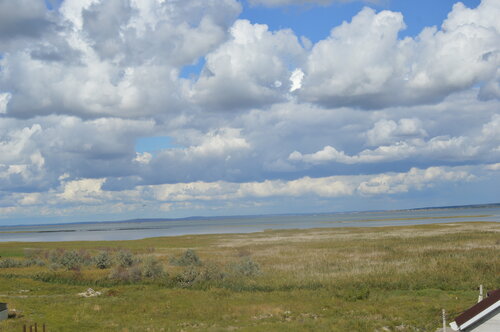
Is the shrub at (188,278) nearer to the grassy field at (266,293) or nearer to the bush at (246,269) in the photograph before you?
the grassy field at (266,293)

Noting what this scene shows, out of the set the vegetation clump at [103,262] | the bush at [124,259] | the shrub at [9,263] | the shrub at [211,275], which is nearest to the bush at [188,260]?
the bush at [124,259]

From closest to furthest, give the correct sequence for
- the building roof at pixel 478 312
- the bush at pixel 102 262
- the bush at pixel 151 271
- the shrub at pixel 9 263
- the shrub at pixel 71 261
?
1. the building roof at pixel 478 312
2. the bush at pixel 151 271
3. the shrub at pixel 71 261
4. the bush at pixel 102 262
5. the shrub at pixel 9 263

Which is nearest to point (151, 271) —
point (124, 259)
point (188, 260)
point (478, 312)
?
point (188, 260)

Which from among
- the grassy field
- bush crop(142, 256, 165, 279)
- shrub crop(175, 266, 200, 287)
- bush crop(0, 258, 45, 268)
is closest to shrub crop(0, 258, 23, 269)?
bush crop(0, 258, 45, 268)

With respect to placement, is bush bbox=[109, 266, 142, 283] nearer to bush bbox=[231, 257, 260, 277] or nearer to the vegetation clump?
bush bbox=[231, 257, 260, 277]

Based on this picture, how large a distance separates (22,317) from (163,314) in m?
8.34

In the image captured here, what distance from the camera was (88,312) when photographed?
30.7m

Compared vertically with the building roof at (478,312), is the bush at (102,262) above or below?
below

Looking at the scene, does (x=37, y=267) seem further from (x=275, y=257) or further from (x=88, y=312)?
(x=88, y=312)

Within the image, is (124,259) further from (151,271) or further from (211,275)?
(211,275)

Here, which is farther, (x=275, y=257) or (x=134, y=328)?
(x=275, y=257)

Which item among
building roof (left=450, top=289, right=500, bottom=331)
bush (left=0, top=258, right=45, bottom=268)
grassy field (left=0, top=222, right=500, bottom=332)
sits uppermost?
building roof (left=450, top=289, right=500, bottom=331)

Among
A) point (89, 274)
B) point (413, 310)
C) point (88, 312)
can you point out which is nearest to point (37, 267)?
point (89, 274)

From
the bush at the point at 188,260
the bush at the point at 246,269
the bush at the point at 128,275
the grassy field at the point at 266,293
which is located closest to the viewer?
the grassy field at the point at 266,293
